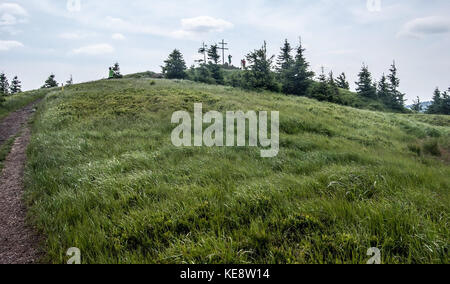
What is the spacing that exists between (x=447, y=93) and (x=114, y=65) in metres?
75.2

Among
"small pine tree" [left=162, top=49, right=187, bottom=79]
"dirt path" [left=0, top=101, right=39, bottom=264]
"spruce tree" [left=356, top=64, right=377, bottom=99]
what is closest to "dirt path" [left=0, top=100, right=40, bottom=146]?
"dirt path" [left=0, top=101, right=39, bottom=264]

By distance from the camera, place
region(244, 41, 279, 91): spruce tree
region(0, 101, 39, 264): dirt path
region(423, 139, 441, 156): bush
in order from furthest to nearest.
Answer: region(244, 41, 279, 91): spruce tree, region(423, 139, 441, 156): bush, region(0, 101, 39, 264): dirt path

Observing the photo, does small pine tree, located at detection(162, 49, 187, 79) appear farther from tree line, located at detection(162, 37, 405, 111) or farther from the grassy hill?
the grassy hill

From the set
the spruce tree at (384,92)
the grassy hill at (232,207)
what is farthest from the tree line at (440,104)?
the grassy hill at (232,207)

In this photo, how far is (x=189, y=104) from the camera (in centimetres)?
1505

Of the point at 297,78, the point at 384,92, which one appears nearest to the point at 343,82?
the point at 384,92

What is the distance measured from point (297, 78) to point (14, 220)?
3308 cm

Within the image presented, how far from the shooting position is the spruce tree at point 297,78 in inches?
1235

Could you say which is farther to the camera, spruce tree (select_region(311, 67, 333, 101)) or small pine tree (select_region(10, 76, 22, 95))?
small pine tree (select_region(10, 76, 22, 95))

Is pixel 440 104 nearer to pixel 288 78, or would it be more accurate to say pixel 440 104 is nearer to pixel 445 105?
pixel 445 105

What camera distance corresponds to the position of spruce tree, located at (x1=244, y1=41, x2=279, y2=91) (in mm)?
27656

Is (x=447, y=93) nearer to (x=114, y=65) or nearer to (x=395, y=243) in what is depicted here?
(x=395, y=243)

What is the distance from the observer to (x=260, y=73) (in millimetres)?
28188

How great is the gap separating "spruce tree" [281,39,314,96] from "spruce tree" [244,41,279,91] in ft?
13.6
